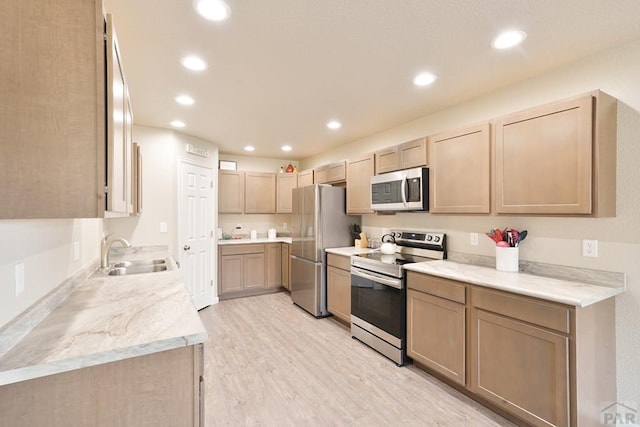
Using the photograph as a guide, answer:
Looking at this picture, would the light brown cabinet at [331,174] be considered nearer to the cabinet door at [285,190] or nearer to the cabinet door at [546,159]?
the cabinet door at [285,190]

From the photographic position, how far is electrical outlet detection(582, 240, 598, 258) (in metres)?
2.03

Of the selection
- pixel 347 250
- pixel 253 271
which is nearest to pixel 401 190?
pixel 347 250

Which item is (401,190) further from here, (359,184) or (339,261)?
(339,261)

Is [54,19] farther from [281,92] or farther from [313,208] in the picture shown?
[313,208]

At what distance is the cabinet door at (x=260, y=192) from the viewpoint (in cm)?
533

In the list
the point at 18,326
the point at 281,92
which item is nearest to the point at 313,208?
the point at 281,92

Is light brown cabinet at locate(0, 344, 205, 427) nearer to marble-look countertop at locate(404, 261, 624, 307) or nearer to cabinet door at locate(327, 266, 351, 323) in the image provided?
marble-look countertop at locate(404, 261, 624, 307)

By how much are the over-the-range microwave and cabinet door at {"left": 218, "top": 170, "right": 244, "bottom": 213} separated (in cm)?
267

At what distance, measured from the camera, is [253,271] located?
5023 millimetres

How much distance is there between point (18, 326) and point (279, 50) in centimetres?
194

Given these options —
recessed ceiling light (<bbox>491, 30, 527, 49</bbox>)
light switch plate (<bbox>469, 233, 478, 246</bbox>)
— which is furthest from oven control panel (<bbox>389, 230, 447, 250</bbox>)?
recessed ceiling light (<bbox>491, 30, 527, 49</bbox>)

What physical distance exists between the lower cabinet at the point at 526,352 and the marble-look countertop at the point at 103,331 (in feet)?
6.06

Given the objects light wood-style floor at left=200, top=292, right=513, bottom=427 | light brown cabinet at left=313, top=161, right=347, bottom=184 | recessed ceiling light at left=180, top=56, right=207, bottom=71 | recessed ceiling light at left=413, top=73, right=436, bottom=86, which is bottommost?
light wood-style floor at left=200, top=292, right=513, bottom=427

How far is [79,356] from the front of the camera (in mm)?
998
